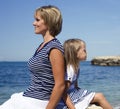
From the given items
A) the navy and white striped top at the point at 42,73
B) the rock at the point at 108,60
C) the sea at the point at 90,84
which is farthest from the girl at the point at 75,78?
the rock at the point at 108,60

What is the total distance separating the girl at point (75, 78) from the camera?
401cm

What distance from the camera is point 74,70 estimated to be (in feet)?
13.4

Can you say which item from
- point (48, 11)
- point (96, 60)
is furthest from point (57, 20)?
point (96, 60)

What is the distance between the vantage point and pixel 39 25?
374 centimetres

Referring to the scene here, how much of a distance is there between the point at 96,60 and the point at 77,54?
97840 mm

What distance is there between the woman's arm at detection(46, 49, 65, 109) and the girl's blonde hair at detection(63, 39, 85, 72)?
417 millimetres

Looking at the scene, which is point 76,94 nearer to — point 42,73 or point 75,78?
point 75,78

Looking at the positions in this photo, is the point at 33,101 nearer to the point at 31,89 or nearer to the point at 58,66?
the point at 31,89

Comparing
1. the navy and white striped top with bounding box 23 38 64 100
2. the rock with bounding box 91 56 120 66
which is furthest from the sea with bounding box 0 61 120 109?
the rock with bounding box 91 56 120 66

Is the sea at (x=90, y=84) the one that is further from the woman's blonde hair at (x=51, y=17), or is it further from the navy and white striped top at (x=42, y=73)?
the woman's blonde hair at (x=51, y=17)

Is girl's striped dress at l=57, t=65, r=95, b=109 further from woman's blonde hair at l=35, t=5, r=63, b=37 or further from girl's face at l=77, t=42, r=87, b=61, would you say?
woman's blonde hair at l=35, t=5, r=63, b=37

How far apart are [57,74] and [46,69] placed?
0.44 ft

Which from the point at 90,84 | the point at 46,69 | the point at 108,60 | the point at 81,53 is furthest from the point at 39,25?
the point at 108,60

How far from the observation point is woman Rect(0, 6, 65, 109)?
141 inches
